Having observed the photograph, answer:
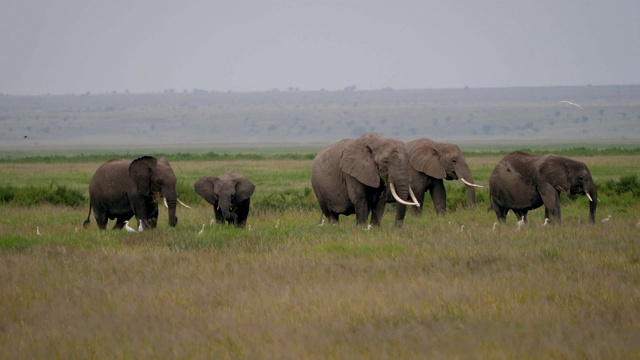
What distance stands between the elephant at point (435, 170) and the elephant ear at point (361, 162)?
4.03 m

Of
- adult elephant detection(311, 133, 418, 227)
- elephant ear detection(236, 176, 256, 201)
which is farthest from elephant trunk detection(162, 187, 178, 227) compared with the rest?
adult elephant detection(311, 133, 418, 227)

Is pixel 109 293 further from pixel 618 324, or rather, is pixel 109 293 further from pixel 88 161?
pixel 88 161

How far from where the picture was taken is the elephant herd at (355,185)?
18.2 metres

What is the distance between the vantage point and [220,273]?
1370 cm

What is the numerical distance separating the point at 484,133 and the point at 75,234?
Result: 6113 inches

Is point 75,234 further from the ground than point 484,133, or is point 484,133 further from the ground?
point 75,234

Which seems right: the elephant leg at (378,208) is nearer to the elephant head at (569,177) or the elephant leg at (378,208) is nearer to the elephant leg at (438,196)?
the elephant head at (569,177)

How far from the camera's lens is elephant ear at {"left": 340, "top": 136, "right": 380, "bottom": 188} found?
18.1 m

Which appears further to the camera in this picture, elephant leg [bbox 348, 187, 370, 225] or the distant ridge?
the distant ridge

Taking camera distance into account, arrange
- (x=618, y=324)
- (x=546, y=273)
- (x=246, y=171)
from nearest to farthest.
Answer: (x=618, y=324) → (x=546, y=273) → (x=246, y=171)

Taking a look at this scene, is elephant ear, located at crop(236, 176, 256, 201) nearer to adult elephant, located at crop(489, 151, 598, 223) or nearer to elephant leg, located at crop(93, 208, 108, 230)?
elephant leg, located at crop(93, 208, 108, 230)

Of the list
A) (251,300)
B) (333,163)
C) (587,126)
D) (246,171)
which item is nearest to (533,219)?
(333,163)

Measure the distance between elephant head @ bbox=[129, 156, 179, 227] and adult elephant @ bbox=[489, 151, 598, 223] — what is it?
5.70 metres

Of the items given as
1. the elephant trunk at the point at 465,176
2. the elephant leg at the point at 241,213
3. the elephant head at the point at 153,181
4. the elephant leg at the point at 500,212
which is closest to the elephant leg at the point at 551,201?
the elephant leg at the point at 500,212
